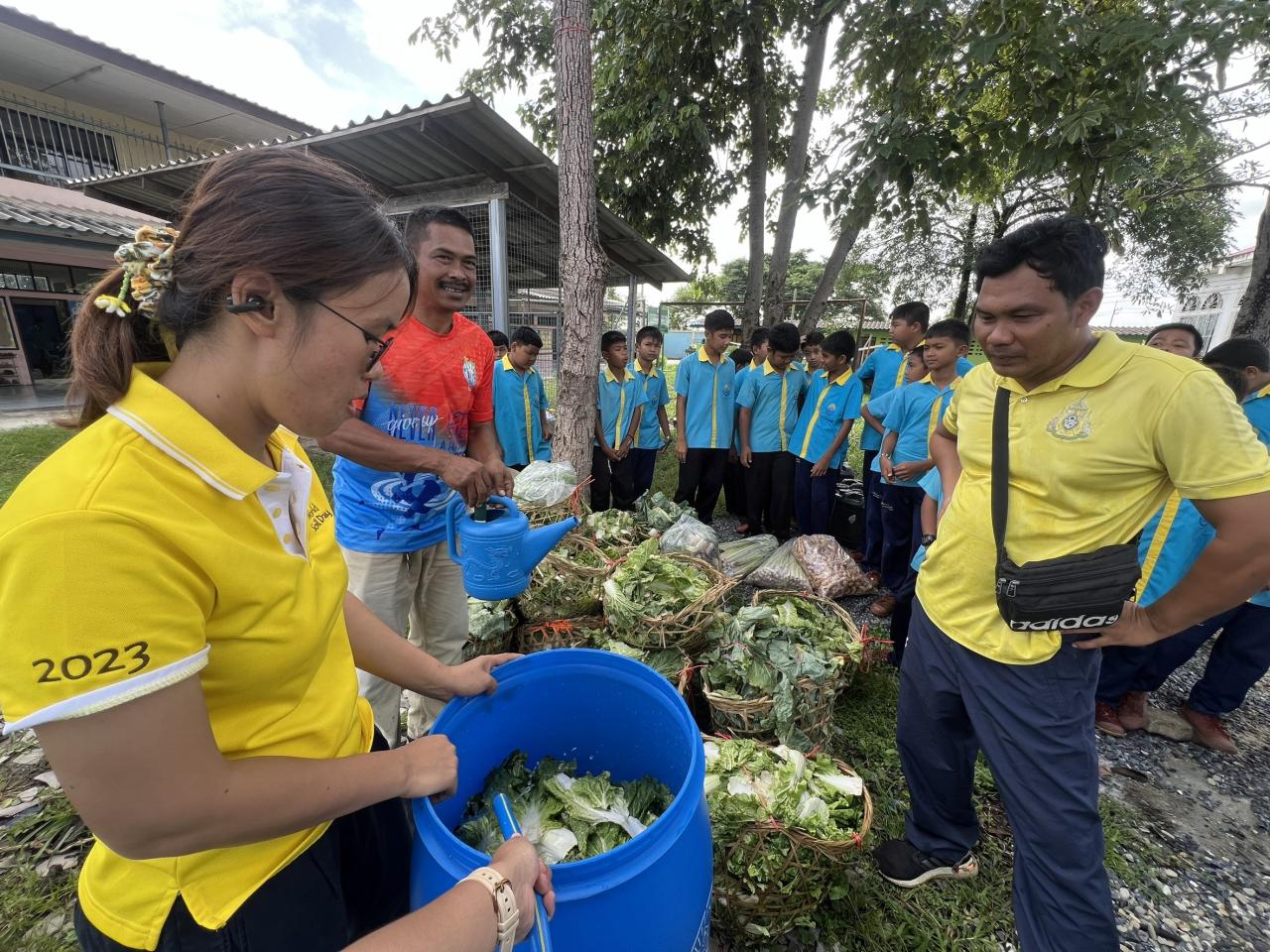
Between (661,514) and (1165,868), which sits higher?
(661,514)

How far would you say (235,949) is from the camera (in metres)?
0.83

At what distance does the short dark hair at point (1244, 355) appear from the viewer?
2930 mm

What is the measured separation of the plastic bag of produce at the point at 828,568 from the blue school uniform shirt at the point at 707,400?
164 centimetres

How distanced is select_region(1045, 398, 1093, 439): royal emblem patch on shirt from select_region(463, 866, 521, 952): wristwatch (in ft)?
5.52

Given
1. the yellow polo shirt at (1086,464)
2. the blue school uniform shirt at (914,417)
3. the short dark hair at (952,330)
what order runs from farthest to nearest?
the blue school uniform shirt at (914,417), the short dark hair at (952,330), the yellow polo shirt at (1086,464)

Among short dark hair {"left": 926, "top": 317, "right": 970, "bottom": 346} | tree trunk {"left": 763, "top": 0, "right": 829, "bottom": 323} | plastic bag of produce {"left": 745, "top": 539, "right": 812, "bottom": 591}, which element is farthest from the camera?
tree trunk {"left": 763, "top": 0, "right": 829, "bottom": 323}

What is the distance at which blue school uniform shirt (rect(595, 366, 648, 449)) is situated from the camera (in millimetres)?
5562

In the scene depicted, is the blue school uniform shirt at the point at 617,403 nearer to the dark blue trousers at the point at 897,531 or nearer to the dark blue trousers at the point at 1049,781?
the dark blue trousers at the point at 897,531

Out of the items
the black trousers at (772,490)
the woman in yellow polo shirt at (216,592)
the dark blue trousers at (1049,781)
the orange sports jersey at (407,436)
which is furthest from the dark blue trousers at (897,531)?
the woman in yellow polo shirt at (216,592)

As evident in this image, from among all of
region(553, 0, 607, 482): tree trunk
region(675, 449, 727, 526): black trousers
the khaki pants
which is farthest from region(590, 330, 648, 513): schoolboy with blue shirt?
the khaki pants

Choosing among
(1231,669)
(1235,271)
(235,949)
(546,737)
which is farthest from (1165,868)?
(1235,271)

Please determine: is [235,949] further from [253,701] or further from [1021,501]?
[1021,501]

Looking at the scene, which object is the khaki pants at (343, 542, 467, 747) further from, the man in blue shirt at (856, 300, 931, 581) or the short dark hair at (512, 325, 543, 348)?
the man in blue shirt at (856, 300, 931, 581)

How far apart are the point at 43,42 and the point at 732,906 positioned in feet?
44.0
